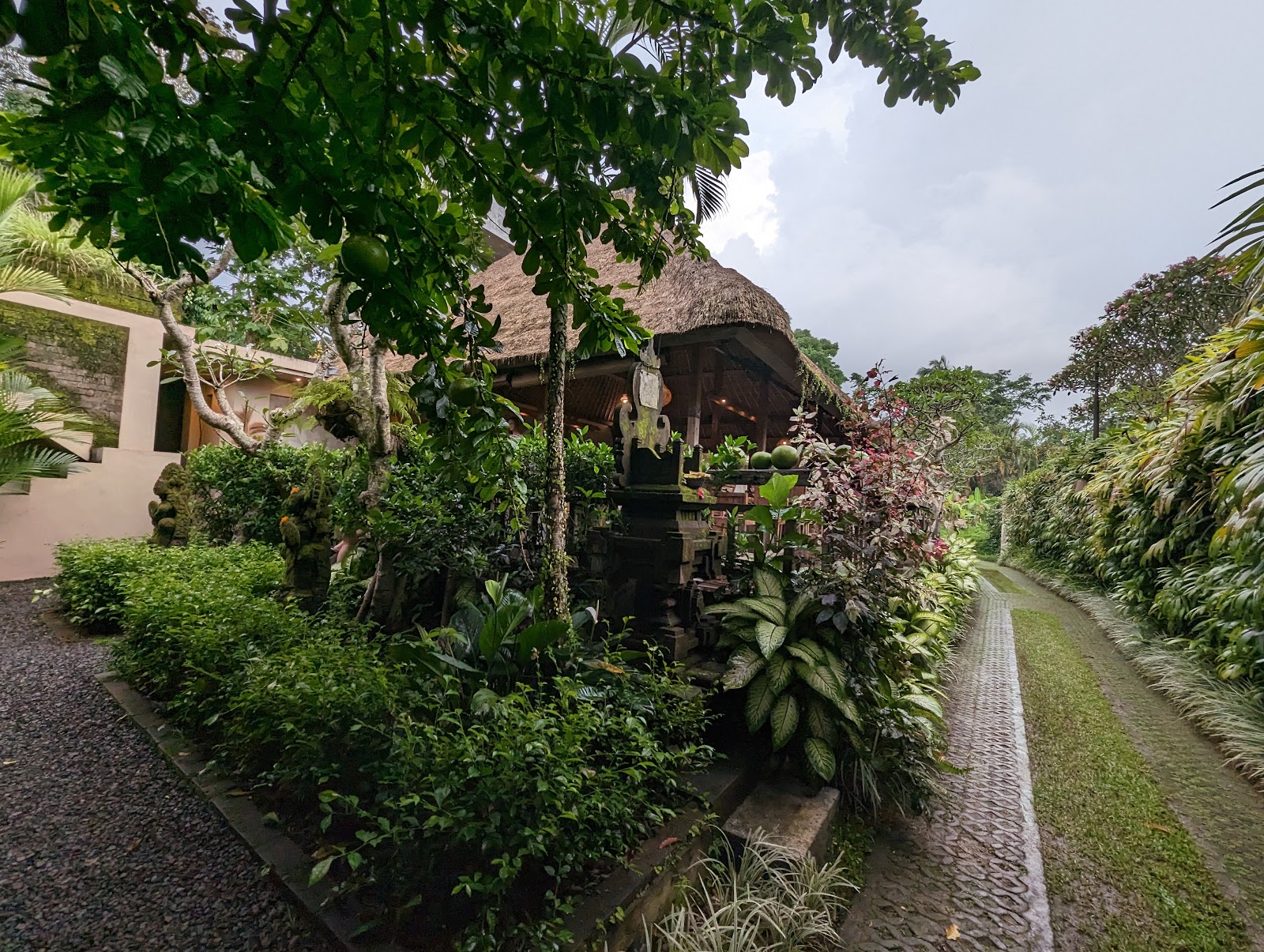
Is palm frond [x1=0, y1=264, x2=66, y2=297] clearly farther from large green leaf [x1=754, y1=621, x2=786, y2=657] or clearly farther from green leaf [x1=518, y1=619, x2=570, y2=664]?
large green leaf [x1=754, y1=621, x2=786, y2=657]

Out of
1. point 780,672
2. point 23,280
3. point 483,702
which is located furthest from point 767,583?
point 23,280

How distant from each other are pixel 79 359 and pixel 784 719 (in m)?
9.59

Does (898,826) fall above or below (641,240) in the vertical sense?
below

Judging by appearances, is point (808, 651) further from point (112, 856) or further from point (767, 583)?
point (112, 856)

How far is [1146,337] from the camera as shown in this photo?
9.79 metres

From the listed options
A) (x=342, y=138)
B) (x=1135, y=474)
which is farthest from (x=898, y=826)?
(x=1135, y=474)

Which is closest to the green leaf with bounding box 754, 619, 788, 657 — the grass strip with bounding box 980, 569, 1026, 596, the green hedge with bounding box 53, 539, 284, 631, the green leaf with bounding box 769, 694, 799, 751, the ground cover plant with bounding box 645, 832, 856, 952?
the green leaf with bounding box 769, 694, 799, 751

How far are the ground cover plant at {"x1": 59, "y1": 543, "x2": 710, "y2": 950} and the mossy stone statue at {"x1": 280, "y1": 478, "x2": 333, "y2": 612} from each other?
0.95m

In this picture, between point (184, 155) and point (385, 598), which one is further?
point (385, 598)

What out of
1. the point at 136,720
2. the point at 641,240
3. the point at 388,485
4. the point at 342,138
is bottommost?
the point at 136,720

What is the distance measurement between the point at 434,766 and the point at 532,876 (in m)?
0.42

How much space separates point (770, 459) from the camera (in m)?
4.27

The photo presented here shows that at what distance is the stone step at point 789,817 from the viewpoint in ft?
6.40

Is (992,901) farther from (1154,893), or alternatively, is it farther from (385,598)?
(385,598)
